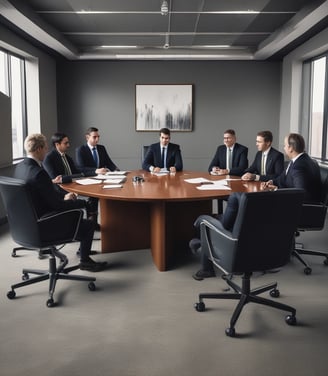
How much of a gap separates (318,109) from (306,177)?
3.45m

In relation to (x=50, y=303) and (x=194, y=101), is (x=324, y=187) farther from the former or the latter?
(x=194, y=101)

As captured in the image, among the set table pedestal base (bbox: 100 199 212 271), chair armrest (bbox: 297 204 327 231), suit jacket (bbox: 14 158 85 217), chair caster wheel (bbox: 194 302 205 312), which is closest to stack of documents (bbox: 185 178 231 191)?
table pedestal base (bbox: 100 199 212 271)

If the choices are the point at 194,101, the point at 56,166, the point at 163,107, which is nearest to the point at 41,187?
the point at 56,166

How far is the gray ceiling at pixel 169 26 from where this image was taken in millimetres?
4609

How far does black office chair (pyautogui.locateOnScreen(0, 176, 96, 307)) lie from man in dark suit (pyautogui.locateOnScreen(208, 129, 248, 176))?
7.74 feet

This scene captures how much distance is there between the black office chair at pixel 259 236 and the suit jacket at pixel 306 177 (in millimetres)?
981

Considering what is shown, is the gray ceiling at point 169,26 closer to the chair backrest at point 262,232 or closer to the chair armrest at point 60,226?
the chair armrest at point 60,226

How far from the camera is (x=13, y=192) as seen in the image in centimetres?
262

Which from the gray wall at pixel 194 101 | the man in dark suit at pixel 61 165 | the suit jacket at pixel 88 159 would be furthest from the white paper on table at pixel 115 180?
the gray wall at pixel 194 101

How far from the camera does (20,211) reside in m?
2.68

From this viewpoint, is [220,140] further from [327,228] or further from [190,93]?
[327,228]

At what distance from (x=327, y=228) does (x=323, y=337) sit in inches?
108

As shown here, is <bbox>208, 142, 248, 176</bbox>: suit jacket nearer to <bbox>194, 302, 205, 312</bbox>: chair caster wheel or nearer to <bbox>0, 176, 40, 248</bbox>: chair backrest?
<bbox>194, 302, 205, 312</bbox>: chair caster wheel

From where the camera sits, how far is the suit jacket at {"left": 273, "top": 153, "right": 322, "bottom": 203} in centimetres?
320
